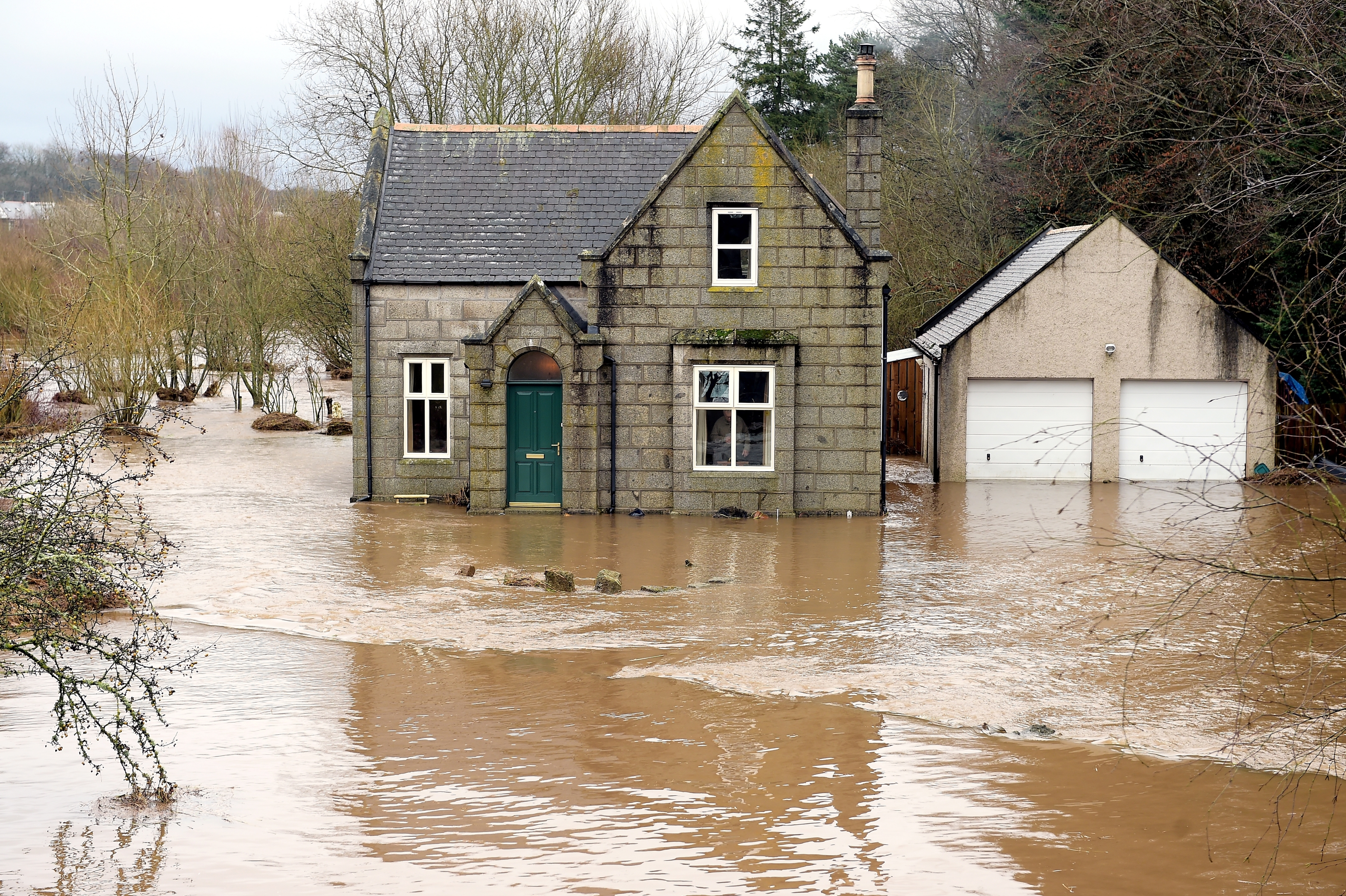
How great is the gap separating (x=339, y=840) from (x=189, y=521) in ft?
43.8

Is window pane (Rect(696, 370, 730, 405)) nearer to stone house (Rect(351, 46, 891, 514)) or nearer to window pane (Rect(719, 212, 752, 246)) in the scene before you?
stone house (Rect(351, 46, 891, 514))

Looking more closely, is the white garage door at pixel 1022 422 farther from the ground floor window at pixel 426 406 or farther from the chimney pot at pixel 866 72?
the ground floor window at pixel 426 406

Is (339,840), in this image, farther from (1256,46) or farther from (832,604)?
(1256,46)

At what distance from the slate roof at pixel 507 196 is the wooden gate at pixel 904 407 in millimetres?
9807

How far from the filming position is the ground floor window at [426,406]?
2212 centimetres

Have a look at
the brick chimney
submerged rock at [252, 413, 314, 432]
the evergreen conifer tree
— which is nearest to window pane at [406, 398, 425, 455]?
the brick chimney

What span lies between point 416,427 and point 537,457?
2.53 meters

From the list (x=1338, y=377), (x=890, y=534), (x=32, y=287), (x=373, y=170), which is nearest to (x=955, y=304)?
(x=1338, y=377)

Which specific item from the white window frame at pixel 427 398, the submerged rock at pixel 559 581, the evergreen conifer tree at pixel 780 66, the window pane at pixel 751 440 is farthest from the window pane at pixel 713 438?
the evergreen conifer tree at pixel 780 66

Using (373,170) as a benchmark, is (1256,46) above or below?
above

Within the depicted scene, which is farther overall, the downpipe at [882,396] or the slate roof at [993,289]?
the slate roof at [993,289]

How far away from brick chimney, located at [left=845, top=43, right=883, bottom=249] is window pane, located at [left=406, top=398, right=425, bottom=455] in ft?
26.2

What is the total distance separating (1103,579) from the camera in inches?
594

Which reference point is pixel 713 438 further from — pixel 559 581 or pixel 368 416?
pixel 559 581
